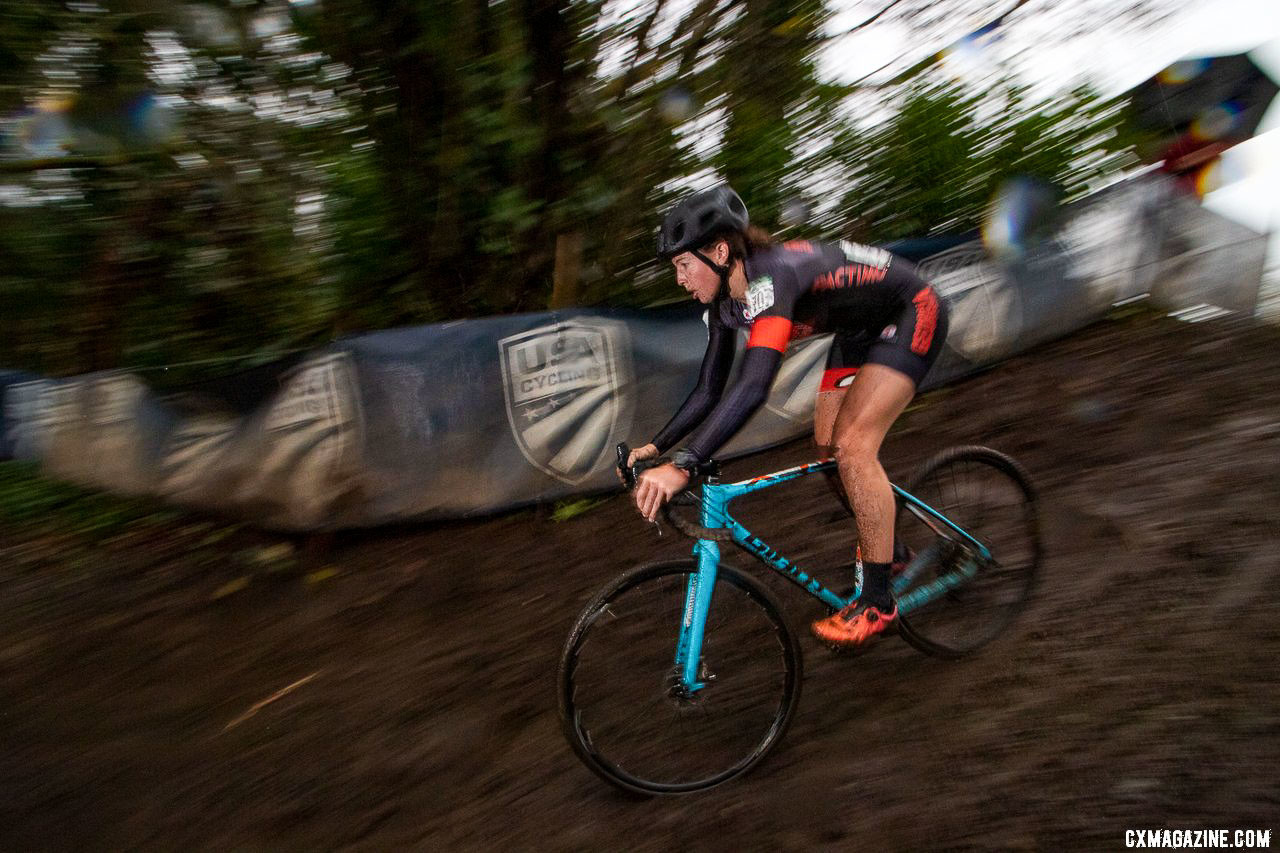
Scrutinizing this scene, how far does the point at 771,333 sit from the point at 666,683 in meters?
1.29

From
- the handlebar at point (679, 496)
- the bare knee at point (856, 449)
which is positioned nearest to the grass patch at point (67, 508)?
the handlebar at point (679, 496)

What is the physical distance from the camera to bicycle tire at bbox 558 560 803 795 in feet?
9.10

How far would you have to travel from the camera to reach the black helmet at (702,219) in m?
2.78

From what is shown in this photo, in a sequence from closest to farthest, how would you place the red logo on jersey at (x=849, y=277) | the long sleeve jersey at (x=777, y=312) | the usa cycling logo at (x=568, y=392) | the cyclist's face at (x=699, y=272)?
1. the long sleeve jersey at (x=777, y=312)
2. the cyclist's face at (x=699, y=272)
3. the red logo on jersey at (x=849, y=277)
4. the usa cycling logo at (x=568, y=392)

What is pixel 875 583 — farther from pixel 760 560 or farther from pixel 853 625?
pixel 760 560

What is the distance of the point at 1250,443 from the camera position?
4.62 meters

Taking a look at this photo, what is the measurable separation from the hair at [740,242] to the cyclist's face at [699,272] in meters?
0.02

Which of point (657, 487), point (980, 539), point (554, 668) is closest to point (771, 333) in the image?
point (657, 487)

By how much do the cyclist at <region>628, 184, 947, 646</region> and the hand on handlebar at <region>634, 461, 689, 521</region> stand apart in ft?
Result: 0.79

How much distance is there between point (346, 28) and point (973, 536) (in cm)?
537

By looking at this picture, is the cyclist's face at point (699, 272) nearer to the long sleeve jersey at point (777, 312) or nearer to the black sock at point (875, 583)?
the long sleeve jersey at point (777, 312)

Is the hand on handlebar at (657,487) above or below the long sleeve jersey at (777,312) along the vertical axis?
below

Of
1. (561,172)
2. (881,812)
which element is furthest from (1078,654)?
(561,172)

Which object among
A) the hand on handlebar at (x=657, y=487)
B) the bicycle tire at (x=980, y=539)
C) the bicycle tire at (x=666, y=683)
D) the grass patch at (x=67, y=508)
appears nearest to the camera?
the hand on handlebar at (x=657, y=487)
